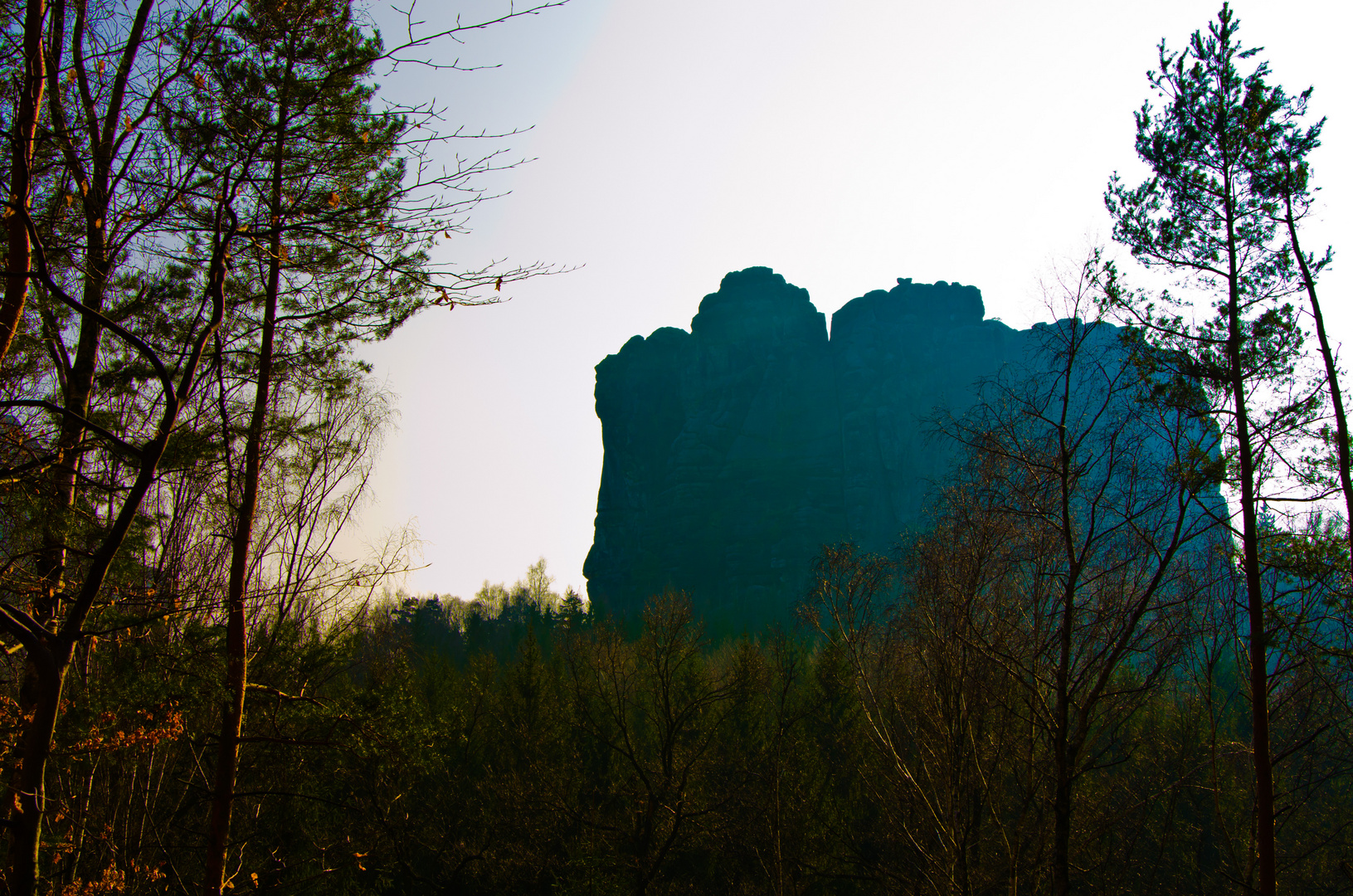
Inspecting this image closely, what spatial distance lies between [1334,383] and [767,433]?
60618 millimetres

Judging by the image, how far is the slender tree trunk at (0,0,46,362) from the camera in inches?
109

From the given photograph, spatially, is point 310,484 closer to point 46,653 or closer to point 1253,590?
point 46,653

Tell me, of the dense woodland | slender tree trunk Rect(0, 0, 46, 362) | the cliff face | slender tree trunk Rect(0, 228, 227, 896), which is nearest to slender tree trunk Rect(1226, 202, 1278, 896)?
the dense woodland

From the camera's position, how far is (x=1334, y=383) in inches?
249

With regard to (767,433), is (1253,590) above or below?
below

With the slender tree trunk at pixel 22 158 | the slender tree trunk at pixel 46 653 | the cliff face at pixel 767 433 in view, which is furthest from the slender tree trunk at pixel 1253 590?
the cliff face at pixel 767 433

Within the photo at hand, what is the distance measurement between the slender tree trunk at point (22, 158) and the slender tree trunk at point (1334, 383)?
27.1ft

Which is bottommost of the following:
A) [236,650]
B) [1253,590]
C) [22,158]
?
[236,650]

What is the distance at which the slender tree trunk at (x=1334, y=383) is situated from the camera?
617 centimetres

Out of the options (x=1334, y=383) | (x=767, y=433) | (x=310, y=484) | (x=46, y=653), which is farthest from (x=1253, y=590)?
(x=767, y=433)

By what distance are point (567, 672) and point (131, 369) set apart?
22.8 m

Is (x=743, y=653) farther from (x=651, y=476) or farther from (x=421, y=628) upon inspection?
(x=651, y=476)

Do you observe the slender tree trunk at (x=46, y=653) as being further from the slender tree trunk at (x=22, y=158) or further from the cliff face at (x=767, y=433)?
the cliff face at (x=767, y=433)

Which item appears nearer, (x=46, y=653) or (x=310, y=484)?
(x=46, y=653)
